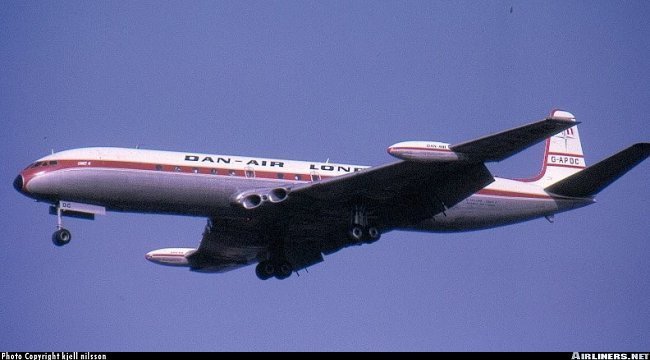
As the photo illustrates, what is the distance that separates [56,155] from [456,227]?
45.8 feet

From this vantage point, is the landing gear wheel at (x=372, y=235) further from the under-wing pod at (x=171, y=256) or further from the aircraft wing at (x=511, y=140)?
the under-wing pod at (x=171, y=256)

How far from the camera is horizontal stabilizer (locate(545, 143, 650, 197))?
105 feet

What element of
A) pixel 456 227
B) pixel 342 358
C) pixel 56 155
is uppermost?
pixel 56 155

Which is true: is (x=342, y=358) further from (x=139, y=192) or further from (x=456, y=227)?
(x=456, y=227)

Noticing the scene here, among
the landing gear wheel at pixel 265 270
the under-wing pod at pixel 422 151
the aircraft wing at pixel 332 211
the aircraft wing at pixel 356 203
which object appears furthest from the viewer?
the landing gear wheel at pixel 265 270

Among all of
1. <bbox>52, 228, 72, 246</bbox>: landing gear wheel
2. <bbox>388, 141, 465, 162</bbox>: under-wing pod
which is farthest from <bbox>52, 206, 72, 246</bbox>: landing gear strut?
<bbox>388, 141, 465, 162</bbox>: under-wing pod

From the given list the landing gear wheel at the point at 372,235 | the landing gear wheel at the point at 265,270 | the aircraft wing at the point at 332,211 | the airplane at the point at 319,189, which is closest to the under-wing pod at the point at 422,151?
the airplane at the point at 319,189

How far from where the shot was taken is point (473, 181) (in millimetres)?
→ 34406

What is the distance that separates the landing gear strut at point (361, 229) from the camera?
3459 centimetres

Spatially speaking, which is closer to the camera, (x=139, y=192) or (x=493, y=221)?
(x=139, y=192)

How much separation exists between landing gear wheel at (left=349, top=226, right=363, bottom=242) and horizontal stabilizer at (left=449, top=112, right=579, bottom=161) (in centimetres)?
468

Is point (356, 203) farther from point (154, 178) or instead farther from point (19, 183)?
point (19, 183)

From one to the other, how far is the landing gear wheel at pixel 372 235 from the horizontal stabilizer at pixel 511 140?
4515 mm

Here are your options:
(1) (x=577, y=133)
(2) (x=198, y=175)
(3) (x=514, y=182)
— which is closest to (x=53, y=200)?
(2) (x=198, y=175)
